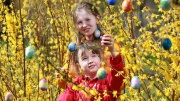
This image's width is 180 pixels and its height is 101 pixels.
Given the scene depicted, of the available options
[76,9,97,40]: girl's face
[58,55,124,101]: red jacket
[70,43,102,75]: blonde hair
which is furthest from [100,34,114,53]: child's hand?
[76,9,97,40]: girl's face

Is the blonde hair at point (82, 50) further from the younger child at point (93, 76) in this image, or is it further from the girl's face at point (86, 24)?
the girl's face at point (86, 24)

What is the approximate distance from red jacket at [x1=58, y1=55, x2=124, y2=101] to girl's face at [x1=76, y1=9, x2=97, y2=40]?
1.01 ft

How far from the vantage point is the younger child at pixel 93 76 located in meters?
2.70

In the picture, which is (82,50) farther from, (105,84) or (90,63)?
(105,84)

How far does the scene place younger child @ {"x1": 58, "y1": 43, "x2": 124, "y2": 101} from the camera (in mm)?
2697

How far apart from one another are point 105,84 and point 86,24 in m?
0.44

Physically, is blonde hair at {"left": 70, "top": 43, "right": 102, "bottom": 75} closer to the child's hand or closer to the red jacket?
the red jacket

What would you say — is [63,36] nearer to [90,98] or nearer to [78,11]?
[78,11]

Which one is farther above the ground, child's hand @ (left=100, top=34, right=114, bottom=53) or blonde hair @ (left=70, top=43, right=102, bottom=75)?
child's hand @ (left=100, top=34, right=114, bottom=53)

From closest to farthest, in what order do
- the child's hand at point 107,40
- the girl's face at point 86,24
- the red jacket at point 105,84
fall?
the child's hand at point 107,40
the red jacket at point 105,84
the girl's face at point 86,24

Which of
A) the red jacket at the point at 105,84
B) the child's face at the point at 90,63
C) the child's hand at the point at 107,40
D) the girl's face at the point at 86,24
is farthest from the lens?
the girl's face at the point at 86,24

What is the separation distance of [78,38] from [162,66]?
0.67m

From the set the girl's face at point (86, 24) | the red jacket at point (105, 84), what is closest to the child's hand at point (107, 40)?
the red jacket at point (105, 84)

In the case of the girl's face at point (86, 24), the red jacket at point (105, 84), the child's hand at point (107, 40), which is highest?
the girl's face at point (86, 24)
